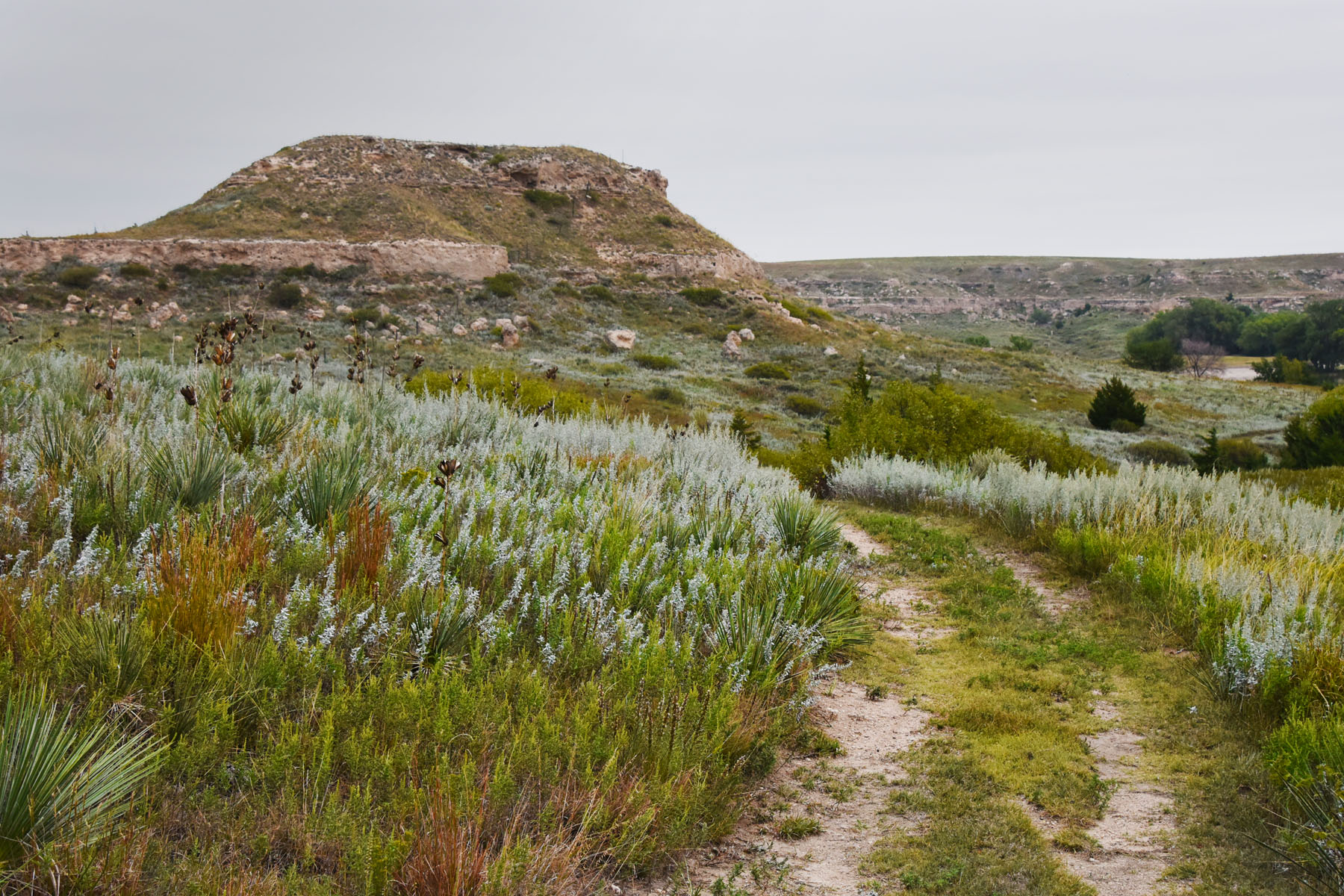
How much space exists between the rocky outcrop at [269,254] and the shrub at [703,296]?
37.5 feet

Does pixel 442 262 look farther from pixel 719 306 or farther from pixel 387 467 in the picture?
pixel 387 467

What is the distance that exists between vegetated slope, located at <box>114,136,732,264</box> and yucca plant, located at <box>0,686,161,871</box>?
4825 centimetres

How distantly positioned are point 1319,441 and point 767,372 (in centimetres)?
2187

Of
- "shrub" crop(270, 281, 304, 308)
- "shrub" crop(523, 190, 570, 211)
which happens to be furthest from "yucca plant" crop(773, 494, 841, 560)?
"shrub" crop(523, 190, 570, 211)

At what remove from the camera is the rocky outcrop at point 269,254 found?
38281 millimetres

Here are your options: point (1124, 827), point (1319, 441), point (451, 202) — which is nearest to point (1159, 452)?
point (1319, 441)

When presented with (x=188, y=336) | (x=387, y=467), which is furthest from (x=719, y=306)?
(x=387, y=467)

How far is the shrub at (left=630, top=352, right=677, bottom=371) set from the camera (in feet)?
124

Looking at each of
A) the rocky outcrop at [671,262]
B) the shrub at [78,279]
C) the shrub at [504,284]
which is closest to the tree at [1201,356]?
the rocky outcrop at [671,262]

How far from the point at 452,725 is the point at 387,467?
13.1 ft

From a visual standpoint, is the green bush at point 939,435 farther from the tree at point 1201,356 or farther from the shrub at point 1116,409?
the tree at point 1201,356

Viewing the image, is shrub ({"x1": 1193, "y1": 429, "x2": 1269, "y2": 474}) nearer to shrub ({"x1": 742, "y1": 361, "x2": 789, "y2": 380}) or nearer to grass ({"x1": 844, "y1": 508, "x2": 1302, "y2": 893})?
shrub ({"x1": 742, "y1": 361, "x2": 789, "y2": 380})

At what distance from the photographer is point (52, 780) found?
2.39m

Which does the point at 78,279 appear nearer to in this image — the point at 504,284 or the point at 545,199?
the point at 504,284
